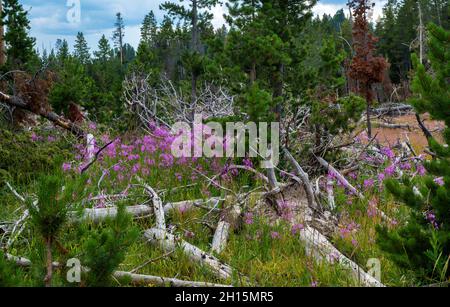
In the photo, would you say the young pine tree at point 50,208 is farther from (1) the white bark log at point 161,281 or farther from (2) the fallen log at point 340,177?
(2) the fallen log at point 340,177

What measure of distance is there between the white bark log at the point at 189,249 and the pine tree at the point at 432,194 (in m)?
1.41

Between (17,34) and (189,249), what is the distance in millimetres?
22272

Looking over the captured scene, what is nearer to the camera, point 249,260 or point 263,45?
point 249,260

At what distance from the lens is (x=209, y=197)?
19.8 feet

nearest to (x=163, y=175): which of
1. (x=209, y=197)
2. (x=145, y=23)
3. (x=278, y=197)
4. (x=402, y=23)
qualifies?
(x=209, y=197)

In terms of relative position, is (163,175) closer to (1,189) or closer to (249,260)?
(1,189)

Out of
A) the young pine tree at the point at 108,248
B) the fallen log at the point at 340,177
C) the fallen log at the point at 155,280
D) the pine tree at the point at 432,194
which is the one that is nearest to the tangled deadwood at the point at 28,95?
the fallen log at the point at 340,177

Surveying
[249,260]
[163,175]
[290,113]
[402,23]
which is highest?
[402,23]

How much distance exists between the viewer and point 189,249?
4.24m

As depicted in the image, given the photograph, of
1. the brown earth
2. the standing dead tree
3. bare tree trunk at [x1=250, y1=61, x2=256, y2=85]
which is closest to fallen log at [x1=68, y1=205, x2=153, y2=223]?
bare tree trunk at [x1=250, y1=61, x2=256, y2=85]
